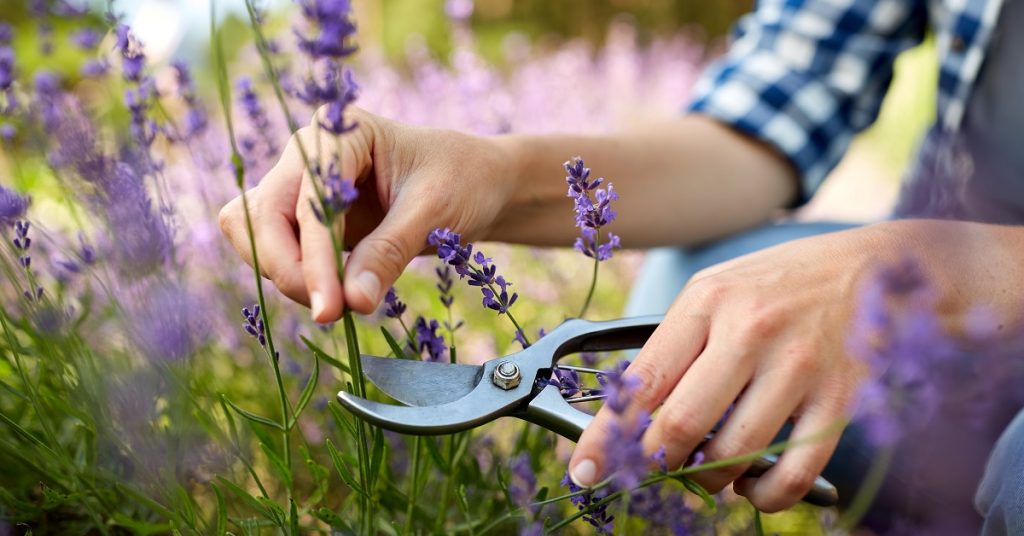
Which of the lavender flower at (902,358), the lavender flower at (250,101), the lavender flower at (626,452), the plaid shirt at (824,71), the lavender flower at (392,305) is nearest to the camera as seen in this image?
the lavender flower at (902,358)

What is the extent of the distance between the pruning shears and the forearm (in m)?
0.35

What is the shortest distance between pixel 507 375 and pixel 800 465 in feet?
1.23

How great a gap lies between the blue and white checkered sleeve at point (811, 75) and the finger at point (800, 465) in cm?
117

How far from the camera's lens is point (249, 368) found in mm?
1962

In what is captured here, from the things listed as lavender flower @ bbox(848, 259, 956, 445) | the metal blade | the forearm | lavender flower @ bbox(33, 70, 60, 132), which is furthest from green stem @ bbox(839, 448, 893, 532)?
lavender flower @ bbox(33, 70, 60, 132)

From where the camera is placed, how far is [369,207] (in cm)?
125

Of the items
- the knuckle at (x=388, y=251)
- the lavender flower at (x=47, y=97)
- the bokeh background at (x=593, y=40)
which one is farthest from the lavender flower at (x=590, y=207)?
the bokeh background at (x=593, y=40)

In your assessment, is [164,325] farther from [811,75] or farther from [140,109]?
[811,75]

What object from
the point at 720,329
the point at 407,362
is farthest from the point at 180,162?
the point at 720,329

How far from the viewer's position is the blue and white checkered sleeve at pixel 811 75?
2070mm

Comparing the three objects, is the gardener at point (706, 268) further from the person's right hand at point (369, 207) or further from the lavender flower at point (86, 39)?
the lavender flower at point (86, 39)

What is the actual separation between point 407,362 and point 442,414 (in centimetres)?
12

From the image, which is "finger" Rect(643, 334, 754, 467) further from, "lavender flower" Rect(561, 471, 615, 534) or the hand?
"lavender flower" Rect(561, 471, 615, 534)

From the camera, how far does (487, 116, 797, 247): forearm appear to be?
1.53 m
